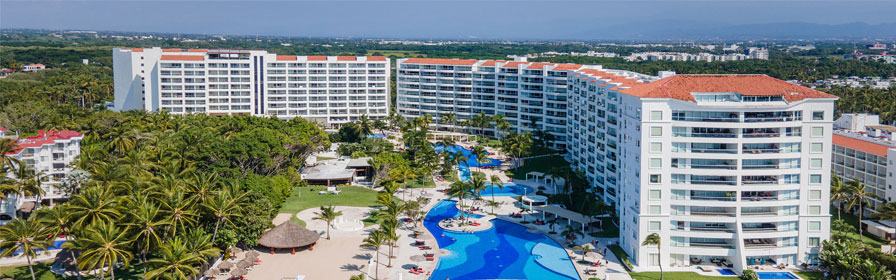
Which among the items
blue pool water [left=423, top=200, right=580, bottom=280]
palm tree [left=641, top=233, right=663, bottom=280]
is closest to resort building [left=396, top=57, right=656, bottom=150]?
blue pool water [left=423, top=200, right=580, bottom=280]

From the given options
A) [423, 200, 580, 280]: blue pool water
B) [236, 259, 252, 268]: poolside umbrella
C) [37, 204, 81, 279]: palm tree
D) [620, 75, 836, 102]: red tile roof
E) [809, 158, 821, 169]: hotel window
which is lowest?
[423, 200, 580, 280]: blue pool water

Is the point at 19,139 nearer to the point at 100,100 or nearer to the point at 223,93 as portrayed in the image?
the point at 223,93

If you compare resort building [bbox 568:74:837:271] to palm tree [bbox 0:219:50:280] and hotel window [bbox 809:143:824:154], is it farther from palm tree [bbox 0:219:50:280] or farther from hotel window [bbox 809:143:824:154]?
palm tree [bbox 0:219:50:280]

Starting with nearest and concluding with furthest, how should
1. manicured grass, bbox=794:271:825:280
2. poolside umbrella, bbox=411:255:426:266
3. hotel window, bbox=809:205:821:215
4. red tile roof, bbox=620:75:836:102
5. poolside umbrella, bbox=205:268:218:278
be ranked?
poolside umbrella, bbox=205:268:218:278 → manicured grass, bbox=794:271:825:280 → red tile roof, bbox=620:75:836:102 → hotel window, bbox=809:205:821:215 → poolside umbrella, bbox=411:255:426:266

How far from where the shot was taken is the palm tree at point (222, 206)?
48.5 metres

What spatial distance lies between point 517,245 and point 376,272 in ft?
47.7

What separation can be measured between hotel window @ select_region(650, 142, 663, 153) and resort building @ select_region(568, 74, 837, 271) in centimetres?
7

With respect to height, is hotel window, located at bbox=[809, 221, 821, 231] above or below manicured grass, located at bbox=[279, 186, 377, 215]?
above

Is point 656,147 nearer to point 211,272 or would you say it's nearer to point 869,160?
point 869,160

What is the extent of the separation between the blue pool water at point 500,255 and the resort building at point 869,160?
27.8 metres

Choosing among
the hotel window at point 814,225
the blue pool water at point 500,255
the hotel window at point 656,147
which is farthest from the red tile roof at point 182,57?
Answer: the hotel window at point 814,225

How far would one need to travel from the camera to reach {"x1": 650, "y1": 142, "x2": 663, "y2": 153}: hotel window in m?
50.0

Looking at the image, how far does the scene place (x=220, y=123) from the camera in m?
90.8

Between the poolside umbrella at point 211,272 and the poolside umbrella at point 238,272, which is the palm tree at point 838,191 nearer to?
the poolside umbrella at point 238,272
